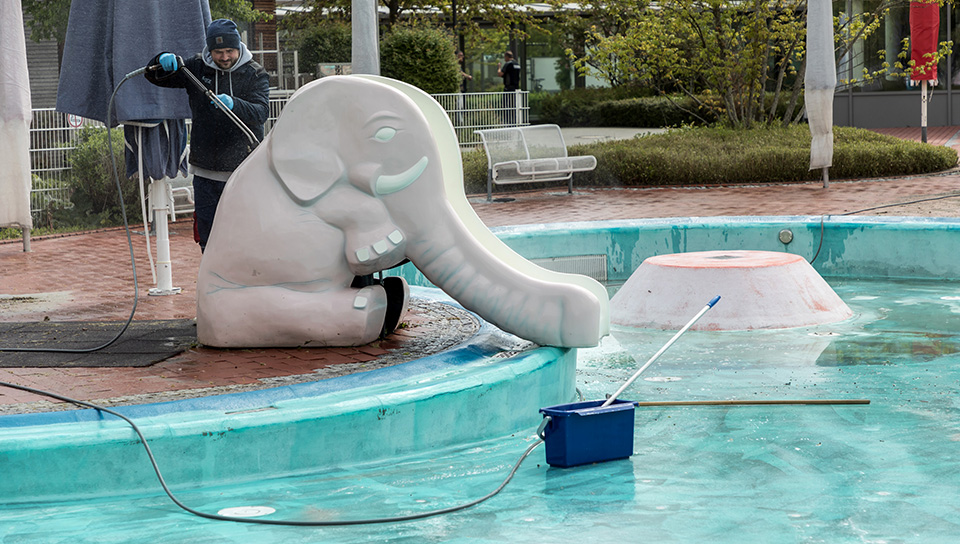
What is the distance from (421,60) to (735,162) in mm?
9478

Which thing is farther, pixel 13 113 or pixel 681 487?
pixel 13 113

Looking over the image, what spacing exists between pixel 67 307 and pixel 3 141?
1150 millimetres

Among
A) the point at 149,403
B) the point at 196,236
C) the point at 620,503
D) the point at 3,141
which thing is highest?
the point at 3,141

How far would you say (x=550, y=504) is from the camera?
4266 millimetres

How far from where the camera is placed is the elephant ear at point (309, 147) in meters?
5.44

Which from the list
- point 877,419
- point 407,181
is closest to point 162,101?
point 407,181

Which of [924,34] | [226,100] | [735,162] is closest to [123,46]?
[226,100]

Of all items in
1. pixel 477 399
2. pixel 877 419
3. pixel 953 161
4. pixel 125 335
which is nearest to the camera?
pixel 477 399

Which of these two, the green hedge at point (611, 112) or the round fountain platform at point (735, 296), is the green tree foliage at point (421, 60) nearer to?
the green hedge at point (611, 112)

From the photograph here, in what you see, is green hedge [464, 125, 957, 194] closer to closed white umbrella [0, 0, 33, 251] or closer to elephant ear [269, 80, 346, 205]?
closed white umbrella [0, 0, 33, 251]

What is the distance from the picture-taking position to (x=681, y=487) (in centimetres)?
443

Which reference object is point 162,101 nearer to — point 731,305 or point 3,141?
point 3,141

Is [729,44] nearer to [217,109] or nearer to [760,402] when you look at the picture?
[217,109]

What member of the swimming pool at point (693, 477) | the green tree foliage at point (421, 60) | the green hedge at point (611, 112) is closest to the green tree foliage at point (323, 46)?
the green tree foliage at point (421, 60)
